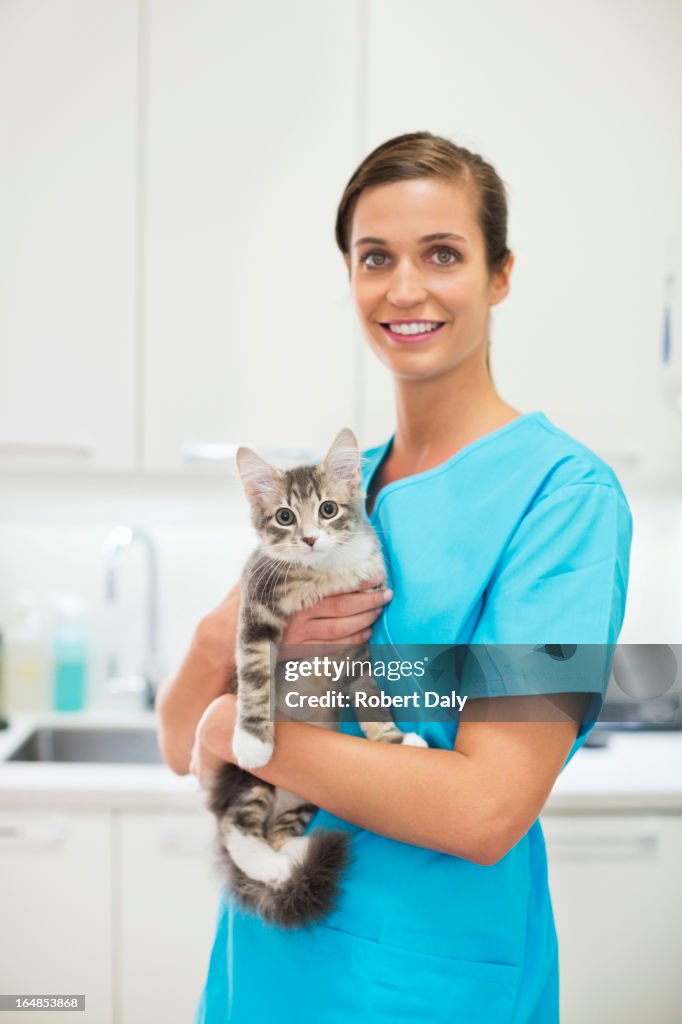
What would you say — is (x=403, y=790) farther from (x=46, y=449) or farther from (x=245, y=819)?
(x=46, y=449)

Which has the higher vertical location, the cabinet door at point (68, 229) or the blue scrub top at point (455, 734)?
the cabinet door at point (68, 229)

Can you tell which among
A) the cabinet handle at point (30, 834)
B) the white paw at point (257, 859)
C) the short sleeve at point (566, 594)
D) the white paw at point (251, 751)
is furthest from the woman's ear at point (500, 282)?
the cabinet handle at point (30, 834)

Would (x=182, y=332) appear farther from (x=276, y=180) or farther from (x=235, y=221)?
(x=276, y=180)

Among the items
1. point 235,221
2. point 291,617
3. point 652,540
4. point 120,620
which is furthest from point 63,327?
point 652,540

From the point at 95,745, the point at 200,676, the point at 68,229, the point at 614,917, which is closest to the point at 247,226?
the point at 68,229

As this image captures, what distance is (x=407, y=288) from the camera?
787 millimetres

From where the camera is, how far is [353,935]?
32.4 inches

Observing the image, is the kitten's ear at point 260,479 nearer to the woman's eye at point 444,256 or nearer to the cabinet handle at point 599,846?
the woman's eye at point 444,256

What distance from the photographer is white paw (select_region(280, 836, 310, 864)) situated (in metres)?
0.86

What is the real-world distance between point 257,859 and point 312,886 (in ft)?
0.32

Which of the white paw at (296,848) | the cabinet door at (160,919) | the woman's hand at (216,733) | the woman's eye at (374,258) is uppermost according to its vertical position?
the woman's eye at (374,258)

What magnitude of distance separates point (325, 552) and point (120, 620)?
1.31m

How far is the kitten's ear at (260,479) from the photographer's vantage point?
0.88 meters

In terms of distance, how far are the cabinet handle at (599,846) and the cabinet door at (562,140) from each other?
2.66 ft
